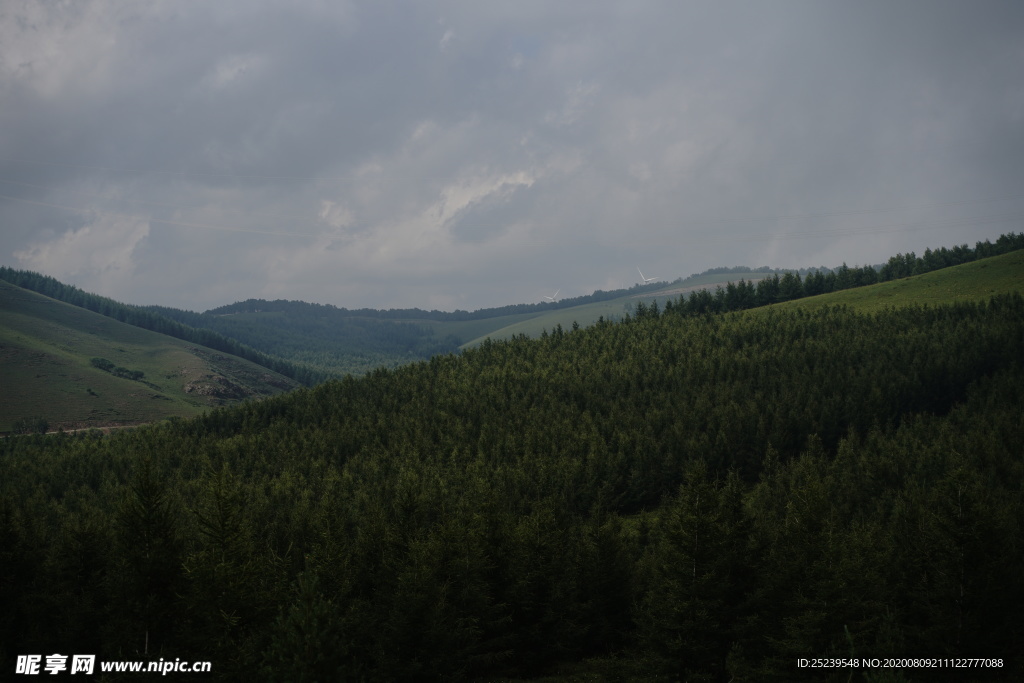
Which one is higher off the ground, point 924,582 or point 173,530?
point 173,530

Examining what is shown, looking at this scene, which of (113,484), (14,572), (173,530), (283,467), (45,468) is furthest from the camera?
(45,468)

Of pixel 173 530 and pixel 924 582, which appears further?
pixel 924 582

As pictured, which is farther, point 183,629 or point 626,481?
point 626,481

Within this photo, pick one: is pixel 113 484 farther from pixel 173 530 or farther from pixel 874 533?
pixel 874 533

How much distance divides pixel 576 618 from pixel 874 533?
3206cm

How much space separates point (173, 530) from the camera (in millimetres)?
45531

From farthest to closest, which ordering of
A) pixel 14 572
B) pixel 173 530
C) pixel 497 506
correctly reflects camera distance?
pixel 497 506
pixel 14 572
pixel 173 530

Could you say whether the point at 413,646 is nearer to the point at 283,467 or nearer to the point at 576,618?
the point at 576,618

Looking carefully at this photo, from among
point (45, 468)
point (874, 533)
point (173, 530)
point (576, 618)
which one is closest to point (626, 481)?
point (874, 533)

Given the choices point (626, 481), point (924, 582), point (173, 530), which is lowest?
point (626, 481)

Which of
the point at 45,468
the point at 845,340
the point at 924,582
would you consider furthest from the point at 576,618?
the point at 45,468

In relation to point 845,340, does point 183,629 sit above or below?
below

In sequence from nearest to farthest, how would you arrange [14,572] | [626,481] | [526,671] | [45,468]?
[14,572]
[526,671]
[626,481]
[45,468]

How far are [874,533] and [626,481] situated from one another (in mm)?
74182
